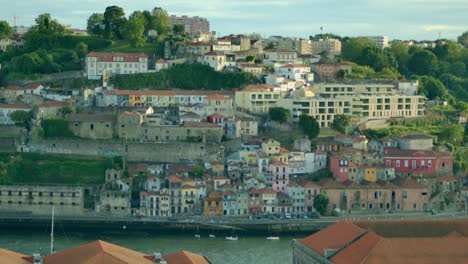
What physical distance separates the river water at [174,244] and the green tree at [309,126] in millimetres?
7827

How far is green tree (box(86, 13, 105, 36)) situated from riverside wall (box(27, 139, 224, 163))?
1361 centimetres

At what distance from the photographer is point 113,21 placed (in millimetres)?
60344

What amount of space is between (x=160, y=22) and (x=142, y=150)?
14.4m

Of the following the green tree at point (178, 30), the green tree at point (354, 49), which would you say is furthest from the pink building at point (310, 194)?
the green tree at point (178, 30)

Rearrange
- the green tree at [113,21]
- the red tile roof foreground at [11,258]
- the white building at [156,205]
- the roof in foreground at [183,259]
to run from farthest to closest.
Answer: the green tree at [113,21] → the white building at [156,205] → the roof in foreground at [183,259] → the red tile roof foreground at [11,258]

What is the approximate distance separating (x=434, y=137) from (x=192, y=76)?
10.3 m

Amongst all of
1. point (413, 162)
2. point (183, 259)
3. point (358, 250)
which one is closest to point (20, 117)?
point (413, 162)

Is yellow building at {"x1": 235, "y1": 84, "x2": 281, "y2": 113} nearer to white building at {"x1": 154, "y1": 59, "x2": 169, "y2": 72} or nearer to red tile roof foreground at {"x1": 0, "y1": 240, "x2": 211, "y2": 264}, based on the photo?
white building at {"x1": 154, "y1": 59, "x2": 169, "y2": 72}

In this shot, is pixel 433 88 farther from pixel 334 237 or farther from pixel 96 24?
pixel 334 237

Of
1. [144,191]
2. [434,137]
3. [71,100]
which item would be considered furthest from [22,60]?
[434,137]

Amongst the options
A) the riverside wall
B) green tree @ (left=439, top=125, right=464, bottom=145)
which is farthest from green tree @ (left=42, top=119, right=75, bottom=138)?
green tree @ (left=439, top=125, right=464, bottom=145)

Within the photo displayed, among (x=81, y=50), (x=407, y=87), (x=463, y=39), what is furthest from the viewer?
(x=463, y=39)

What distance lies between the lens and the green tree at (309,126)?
4941 cm

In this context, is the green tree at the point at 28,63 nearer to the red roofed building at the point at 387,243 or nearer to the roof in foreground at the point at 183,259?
the red roofed building at the point at 387,243
